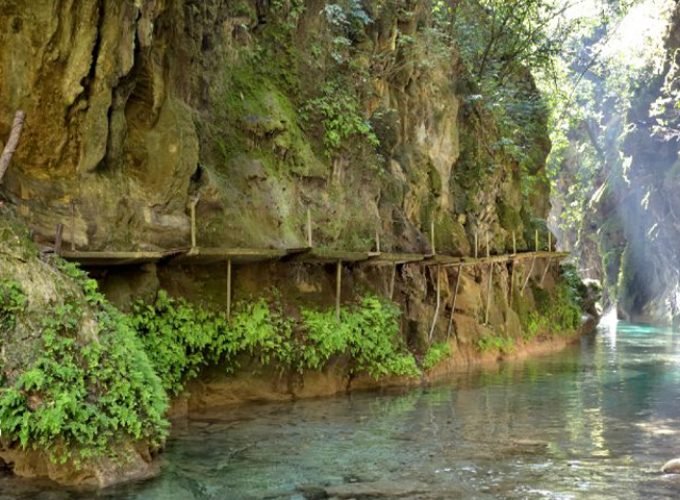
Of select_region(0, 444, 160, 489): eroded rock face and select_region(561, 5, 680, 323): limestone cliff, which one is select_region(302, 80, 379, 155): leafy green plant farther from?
select_region(561, 5, 680, 323): limestone cliff

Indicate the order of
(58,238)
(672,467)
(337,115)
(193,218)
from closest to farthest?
(672,467) < (58,238) < (193,218) < (337,115)

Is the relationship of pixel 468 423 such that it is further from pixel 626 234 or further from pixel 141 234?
pixel 626 234

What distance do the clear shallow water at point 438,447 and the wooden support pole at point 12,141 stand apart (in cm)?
379

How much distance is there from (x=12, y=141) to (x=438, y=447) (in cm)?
675

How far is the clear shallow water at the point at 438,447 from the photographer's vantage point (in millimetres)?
8117

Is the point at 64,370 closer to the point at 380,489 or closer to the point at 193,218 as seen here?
the point at 380,489

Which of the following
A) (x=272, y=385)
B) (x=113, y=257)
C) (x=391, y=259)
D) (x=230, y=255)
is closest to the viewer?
(x=113, y=257)

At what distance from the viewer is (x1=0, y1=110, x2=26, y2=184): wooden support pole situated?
9383 mm

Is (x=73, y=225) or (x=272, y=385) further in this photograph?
(x=272, y=385)

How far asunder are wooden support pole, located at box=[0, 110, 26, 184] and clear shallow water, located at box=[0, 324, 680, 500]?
3.79m

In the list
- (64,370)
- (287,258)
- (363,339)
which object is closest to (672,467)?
(64,370)

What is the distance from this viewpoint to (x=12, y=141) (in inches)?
375

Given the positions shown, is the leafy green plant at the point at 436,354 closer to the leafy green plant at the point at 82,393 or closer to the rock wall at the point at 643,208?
the leafy green plant at the point at 82,393

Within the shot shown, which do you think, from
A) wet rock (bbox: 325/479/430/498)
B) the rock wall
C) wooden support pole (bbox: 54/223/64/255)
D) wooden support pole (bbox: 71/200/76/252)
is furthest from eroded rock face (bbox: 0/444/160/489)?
the rock wall
